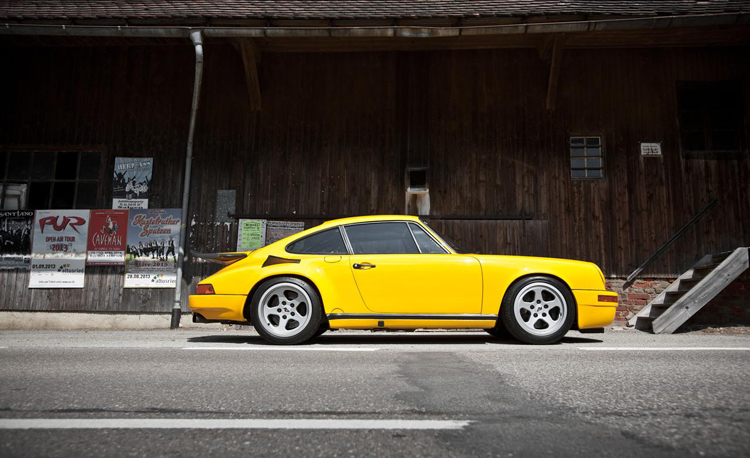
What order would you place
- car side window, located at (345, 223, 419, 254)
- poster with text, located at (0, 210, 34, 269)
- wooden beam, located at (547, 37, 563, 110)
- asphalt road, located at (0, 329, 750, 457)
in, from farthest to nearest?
poster with text, located at (0, 210, 34, 269) → wooden beam, located at (547, 37, 563, 110) → car side window, located at (345, 223, 419, 254) → asphalt road, located at (0, 329, 750, 457)

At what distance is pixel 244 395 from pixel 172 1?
31.4 ft

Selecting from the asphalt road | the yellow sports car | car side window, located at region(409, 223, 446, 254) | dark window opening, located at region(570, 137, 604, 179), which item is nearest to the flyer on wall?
the yellow sports car

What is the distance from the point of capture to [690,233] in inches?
418

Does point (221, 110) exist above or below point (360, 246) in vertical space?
above

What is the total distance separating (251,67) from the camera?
1076 centimetres

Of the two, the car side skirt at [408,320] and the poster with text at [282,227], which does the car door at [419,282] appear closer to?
the car side skirt at [408,320]

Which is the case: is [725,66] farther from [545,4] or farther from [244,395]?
[244,395]

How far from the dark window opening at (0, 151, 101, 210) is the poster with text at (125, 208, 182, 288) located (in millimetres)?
1171

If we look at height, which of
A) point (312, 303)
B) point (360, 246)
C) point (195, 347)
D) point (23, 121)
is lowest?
point (195, 347)

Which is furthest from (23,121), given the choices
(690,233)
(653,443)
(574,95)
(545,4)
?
(690,233)

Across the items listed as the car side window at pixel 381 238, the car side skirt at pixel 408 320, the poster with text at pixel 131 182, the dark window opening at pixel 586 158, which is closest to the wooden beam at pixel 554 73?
the dark window opening at pixel 586 158

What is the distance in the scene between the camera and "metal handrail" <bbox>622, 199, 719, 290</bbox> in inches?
415

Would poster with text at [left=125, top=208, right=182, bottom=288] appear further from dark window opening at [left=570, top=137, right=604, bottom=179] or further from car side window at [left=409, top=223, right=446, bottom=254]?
dark window opening at [left=570, top=137, right=604, bottom=179]

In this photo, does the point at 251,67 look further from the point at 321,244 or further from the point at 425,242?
the point at 425,242
